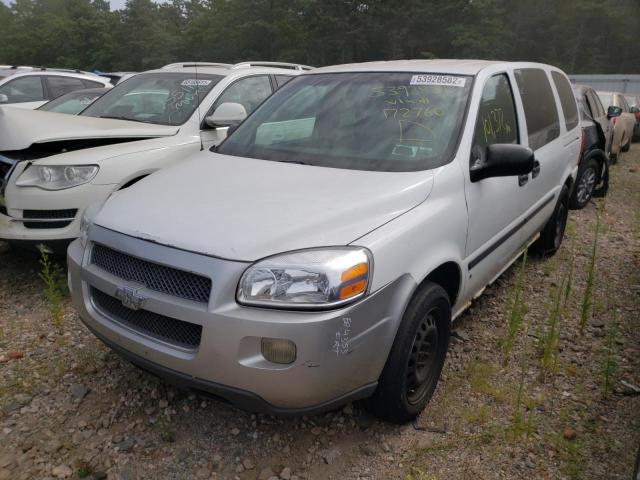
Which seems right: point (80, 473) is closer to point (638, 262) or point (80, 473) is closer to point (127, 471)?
point (127, 471)

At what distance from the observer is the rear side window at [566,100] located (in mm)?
4515

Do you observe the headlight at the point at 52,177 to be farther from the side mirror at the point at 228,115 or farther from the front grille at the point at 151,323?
the front grille at the point at 151,323

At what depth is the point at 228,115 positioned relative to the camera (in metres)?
4.22

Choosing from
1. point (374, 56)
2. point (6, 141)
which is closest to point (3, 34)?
point (374, 56)

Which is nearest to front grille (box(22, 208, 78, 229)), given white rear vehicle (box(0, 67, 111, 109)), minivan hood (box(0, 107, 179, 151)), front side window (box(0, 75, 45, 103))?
minivan hood (box(0, 107, 179, 151))

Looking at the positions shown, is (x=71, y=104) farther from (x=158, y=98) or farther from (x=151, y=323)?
(x=151, y=323)

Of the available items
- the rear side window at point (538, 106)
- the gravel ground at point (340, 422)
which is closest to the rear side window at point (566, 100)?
the rear side window at point (538, 106)

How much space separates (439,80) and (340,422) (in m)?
2.03

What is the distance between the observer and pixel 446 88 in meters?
3.07

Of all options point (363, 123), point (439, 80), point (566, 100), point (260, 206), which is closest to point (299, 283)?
point (260, 206)

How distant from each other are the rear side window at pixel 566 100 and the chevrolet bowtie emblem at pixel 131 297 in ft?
12.7

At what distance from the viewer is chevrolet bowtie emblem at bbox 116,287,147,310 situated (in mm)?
2162

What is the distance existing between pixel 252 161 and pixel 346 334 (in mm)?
1377

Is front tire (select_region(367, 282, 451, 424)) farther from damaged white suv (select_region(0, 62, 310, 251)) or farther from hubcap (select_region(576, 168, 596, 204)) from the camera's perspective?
hubcap (select_region(576, 168, 596, 204))
